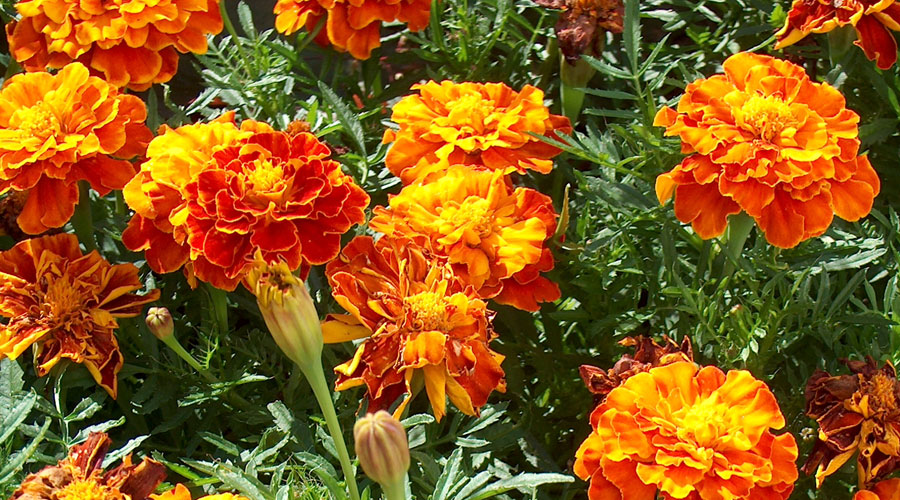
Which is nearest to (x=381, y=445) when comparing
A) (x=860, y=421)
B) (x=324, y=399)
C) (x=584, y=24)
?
(x=324, y=399)

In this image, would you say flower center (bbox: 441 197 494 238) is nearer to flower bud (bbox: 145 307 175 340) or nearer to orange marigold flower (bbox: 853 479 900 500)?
flower bud (bbox: 145 307 175 340)

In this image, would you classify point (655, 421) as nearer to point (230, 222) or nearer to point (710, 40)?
point (230, 222)

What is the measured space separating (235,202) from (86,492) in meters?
0.29

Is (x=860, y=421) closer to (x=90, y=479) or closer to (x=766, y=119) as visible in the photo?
(x=766, y=119)

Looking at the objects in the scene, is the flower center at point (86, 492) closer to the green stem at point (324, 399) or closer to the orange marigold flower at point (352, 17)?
the green stem at point (324, 399)

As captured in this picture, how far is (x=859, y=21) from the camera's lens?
1.19 meters

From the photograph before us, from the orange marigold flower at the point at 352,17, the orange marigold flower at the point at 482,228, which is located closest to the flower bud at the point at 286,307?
the orange marigold flower at the point at 482,228

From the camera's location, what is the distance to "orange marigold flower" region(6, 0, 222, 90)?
4.01ft

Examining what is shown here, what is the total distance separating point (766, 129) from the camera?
3.38 feet

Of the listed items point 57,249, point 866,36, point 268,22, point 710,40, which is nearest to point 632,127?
point 866,36

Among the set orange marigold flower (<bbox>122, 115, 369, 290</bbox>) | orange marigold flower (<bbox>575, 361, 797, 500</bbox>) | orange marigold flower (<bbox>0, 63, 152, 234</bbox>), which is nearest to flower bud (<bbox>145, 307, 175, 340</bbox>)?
orange marigold flower (<bbox>122, 115, 369, 290</bbox>)

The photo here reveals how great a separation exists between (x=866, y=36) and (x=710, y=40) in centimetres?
32

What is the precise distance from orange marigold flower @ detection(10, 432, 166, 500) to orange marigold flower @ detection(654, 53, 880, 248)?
22.2 inches

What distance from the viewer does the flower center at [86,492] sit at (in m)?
0.93
